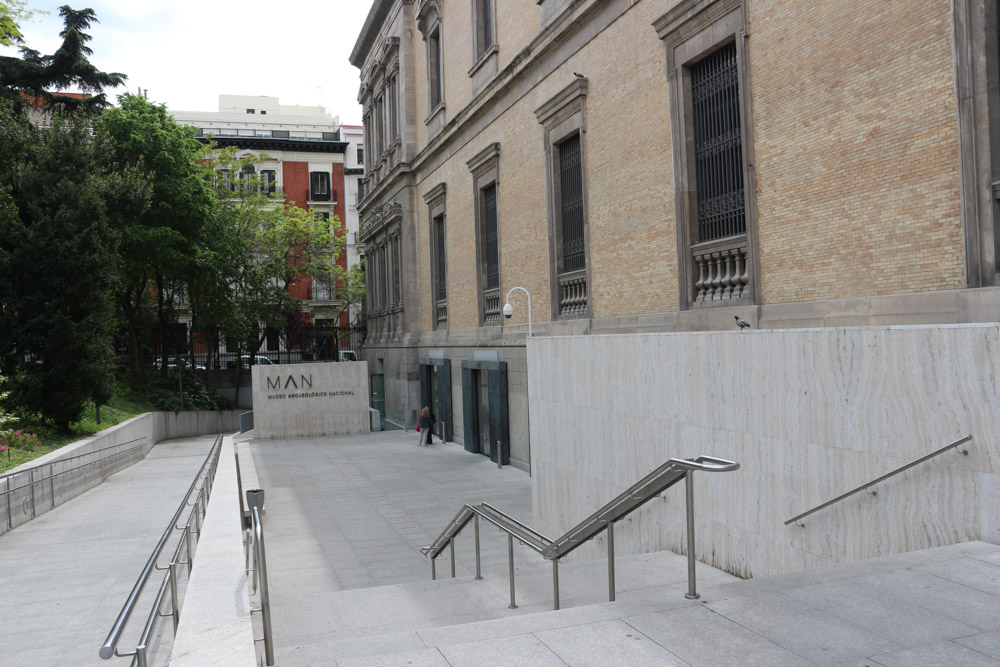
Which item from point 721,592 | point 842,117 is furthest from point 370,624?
point 842,117

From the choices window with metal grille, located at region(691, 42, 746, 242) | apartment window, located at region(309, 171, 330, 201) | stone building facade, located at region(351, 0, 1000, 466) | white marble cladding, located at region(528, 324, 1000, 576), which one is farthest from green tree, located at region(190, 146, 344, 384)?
white marble cladding, located at region(528, 324, 1000, 576)

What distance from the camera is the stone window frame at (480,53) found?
71.5ft

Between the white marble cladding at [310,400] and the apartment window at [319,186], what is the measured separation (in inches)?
1265

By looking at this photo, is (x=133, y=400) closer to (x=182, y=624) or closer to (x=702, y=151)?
(x=702, y=151)

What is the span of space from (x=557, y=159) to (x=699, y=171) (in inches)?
220

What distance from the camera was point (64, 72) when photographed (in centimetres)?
3384

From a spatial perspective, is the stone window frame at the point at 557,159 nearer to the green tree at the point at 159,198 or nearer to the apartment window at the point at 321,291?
the green tree at the point at 159,198

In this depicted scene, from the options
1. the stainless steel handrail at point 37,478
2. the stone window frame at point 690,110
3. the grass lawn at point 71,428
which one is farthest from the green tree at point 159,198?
the stone window frame at point 690,110

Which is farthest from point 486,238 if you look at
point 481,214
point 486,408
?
point 486,408

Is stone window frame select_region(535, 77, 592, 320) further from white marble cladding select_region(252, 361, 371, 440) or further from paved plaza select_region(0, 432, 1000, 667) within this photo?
white marble cladding select_region(252, 361, 371, 440)

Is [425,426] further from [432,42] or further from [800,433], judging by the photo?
[800,433]

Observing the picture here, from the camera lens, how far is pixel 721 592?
5.02m

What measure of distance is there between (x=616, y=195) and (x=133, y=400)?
2717 cm

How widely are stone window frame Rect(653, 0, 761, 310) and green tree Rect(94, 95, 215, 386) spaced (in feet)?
83.3
